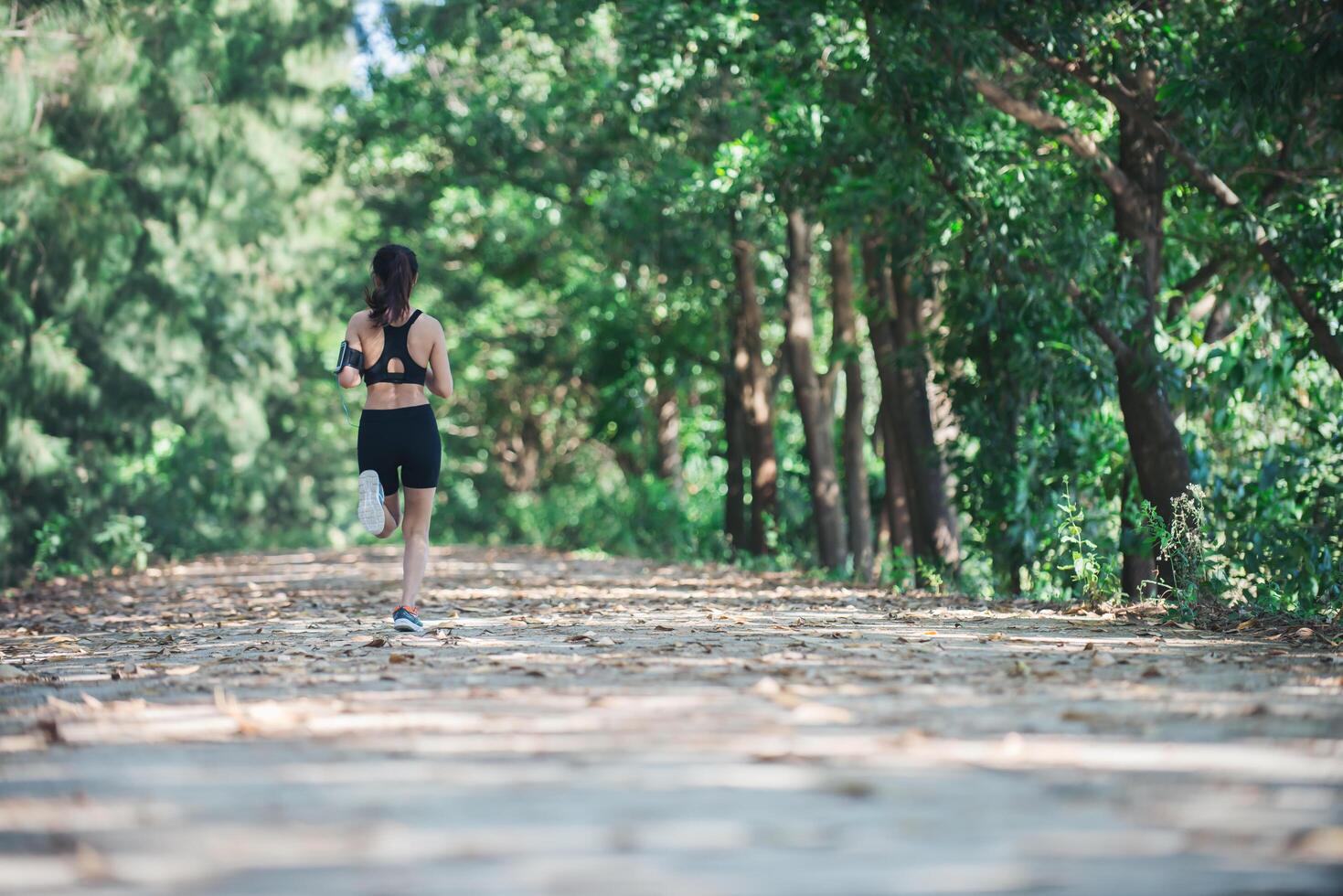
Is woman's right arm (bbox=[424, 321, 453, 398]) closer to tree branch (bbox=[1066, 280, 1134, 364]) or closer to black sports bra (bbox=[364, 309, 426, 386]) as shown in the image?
black sports bra (bbox=[364, 309, 426, 386])

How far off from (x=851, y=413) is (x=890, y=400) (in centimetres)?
386

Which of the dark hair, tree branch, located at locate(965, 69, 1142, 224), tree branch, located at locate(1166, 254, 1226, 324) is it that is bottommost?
the dark hair

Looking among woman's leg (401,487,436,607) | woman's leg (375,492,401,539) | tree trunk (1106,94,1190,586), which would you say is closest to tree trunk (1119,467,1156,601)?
tree trunk (1106,94,1190,586)

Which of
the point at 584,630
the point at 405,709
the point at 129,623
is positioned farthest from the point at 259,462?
the point at 405,709

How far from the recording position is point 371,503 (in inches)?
329

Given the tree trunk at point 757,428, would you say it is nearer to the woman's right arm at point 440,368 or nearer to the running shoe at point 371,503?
the woman's right arm at point 440,368

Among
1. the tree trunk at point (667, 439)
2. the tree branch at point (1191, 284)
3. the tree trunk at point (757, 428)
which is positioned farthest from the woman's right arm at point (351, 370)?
the tree trunk at point (667, 439)

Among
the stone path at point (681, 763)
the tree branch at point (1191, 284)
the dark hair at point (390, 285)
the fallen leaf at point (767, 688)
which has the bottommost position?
the stone path at point (681, 763)

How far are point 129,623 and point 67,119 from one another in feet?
35.3

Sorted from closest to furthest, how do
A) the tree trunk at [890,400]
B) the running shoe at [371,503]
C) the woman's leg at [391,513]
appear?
1. the running shoe at [371,503]
2. the woman's leg at [391,513]
3. the tree trunk at [890,400]

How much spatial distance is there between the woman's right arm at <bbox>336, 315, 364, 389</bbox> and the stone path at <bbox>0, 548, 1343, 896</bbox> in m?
1.52

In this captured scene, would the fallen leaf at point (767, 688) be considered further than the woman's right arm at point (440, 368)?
No

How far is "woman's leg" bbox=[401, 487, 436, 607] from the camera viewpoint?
8.69 meters

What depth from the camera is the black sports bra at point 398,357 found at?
28.1ft
